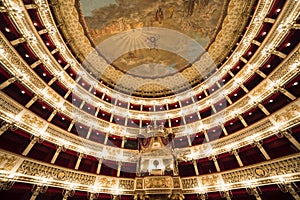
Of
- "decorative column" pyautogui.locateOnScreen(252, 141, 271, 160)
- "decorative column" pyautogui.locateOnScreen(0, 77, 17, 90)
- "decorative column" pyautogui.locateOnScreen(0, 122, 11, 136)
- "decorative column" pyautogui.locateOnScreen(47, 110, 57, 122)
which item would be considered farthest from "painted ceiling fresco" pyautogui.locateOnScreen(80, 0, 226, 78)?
"decorative column" pyautogui.locateOnScreen(252, 141, 271, 160)

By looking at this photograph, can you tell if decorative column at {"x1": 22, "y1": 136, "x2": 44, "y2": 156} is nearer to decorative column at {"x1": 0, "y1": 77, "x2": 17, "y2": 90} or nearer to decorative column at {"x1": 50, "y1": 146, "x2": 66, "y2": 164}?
decorative column at {"x1": 50, "y1": 146, "x2": 66, "y2": 164}

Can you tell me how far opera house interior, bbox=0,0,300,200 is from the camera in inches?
348

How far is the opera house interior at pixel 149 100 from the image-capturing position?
8.83m

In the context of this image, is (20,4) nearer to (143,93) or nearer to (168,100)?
(143,93)

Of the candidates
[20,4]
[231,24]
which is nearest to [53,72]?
[20,4]

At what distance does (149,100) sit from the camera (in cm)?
1903

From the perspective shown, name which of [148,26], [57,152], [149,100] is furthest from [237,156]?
[148,26]

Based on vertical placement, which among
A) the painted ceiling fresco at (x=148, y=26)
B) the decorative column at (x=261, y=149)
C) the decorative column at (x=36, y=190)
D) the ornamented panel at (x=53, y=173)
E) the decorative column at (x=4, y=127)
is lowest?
the decorative column at (x=36, y=190)

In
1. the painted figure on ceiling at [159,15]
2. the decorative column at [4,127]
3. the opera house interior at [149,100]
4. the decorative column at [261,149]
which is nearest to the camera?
the decorative column at [4,127]

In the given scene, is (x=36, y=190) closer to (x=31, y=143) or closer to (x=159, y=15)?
(x=31, y=143)

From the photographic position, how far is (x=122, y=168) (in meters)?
12.9

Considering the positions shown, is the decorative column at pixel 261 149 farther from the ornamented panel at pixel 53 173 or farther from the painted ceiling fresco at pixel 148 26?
the ornamented panel at pixel 53 173

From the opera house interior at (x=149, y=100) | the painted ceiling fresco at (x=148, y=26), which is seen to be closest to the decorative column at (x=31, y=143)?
the opera house interior at (x=149, y=100)

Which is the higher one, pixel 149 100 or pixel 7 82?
pixel 149 100
